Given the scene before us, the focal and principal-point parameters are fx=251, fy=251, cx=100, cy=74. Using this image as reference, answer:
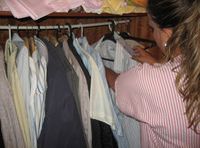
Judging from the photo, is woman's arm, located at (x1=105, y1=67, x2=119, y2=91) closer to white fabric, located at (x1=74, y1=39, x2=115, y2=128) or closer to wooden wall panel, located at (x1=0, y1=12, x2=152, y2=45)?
white fabric, located at (x1=74, y1=39, x2=115, y2=128)

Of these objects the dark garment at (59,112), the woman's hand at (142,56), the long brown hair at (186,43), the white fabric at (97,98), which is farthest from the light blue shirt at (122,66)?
the long brown hair at (186,43)

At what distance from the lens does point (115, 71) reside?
1.24 m

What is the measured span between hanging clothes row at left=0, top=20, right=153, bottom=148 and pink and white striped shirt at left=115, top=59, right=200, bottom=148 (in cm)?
10

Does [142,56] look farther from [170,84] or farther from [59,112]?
[59,112]

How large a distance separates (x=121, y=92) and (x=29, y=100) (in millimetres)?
356

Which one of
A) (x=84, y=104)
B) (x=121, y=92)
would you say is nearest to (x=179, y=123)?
(x=121, y=92)

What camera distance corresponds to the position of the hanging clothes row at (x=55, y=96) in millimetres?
840

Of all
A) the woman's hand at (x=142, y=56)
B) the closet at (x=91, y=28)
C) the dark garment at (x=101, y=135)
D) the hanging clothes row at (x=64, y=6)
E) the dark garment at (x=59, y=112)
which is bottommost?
the dark garment at (x=101, y=135)

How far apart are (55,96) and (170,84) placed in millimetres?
407

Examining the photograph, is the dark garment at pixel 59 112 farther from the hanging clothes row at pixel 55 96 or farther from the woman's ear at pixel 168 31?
the woman's ear at pixel 168 31

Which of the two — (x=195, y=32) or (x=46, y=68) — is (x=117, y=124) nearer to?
(x=46, y=68)

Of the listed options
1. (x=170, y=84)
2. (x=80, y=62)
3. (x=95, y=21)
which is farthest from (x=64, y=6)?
(x=95, y=21)

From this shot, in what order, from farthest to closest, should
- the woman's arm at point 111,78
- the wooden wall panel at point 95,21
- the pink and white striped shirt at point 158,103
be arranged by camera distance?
the wooden wall panel at point 95,21 → the woman's arm at point 111,78 → the pink and white striped shirt at point 158,103

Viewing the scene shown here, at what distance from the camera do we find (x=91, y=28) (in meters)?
1.44
